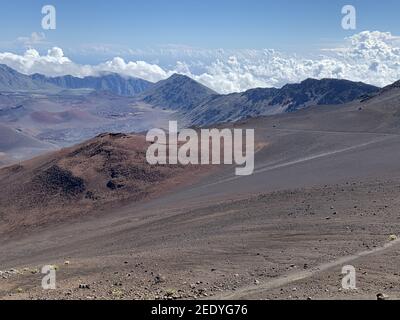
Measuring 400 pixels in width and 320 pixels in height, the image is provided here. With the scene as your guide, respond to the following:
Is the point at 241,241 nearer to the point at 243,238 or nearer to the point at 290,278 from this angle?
the point at 243,238

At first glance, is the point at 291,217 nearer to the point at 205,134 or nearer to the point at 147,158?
the point at 147,158

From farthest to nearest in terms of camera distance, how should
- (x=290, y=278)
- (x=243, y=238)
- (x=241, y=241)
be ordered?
(x=243, y=238) → (x=241, y=241) → (x=290, y=278)

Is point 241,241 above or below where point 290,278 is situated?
below

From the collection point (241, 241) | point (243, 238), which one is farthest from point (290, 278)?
point (243, 238)

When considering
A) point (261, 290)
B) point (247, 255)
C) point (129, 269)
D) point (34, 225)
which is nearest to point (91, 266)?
point (129, 269)

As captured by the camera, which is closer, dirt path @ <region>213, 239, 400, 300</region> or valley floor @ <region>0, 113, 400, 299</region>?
dirt path @ <region>213, 239, 400, 300</region>

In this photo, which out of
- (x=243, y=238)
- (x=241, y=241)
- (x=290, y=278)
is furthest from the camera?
(x=243, y=238)

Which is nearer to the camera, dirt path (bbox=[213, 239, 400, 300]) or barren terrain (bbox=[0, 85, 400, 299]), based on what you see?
dirt path (bbox=[213, 239, 400, 300])

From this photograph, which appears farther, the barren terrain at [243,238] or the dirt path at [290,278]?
the barren terrain at [243,238]

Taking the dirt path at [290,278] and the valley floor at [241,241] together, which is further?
the valley floor at [241,241]

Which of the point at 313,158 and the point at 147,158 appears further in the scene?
the point at 147,158

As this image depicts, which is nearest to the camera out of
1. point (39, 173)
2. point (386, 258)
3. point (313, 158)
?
point (386, 258)
